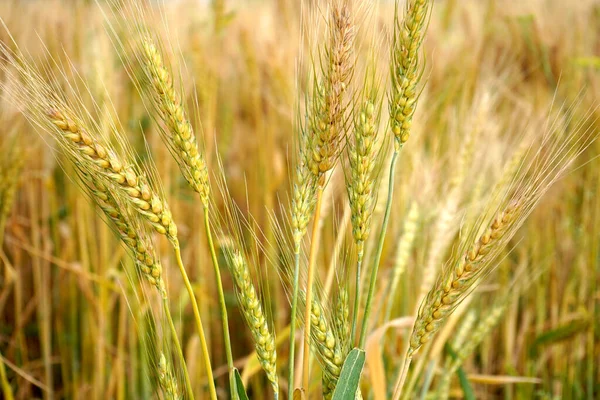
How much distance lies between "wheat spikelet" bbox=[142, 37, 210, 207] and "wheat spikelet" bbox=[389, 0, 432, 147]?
20 cm

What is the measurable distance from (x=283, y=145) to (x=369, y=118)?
61.5 inches

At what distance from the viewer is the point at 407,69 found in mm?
570

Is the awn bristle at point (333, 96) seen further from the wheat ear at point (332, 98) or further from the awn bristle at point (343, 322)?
the awn bristle at point (343, 322)

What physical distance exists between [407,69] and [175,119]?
0.76 ft

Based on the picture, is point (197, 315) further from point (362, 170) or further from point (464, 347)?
point (464, 347)

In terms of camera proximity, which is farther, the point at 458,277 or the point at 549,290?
the point at 549,290

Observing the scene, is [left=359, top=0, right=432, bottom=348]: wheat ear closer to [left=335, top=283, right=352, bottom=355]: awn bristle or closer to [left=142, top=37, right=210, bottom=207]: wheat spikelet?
[left=335, top=283, right=352, bottom=355]: awn bristle

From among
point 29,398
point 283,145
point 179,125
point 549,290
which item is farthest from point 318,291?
point 283,145

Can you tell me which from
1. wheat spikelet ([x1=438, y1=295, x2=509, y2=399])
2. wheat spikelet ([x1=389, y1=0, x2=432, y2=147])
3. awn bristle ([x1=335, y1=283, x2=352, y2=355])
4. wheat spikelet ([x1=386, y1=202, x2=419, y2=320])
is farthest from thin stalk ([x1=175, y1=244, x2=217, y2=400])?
wheat spikelet ([x1=438, y1=295, x2=509, y2=399])

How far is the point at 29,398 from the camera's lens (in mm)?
1414

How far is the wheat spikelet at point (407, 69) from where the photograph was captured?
0.56 metres

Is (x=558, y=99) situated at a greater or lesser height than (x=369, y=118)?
greater

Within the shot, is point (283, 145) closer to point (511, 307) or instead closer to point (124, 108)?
point (124, 108)

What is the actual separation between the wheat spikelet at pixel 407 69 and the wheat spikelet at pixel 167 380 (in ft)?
1.06
